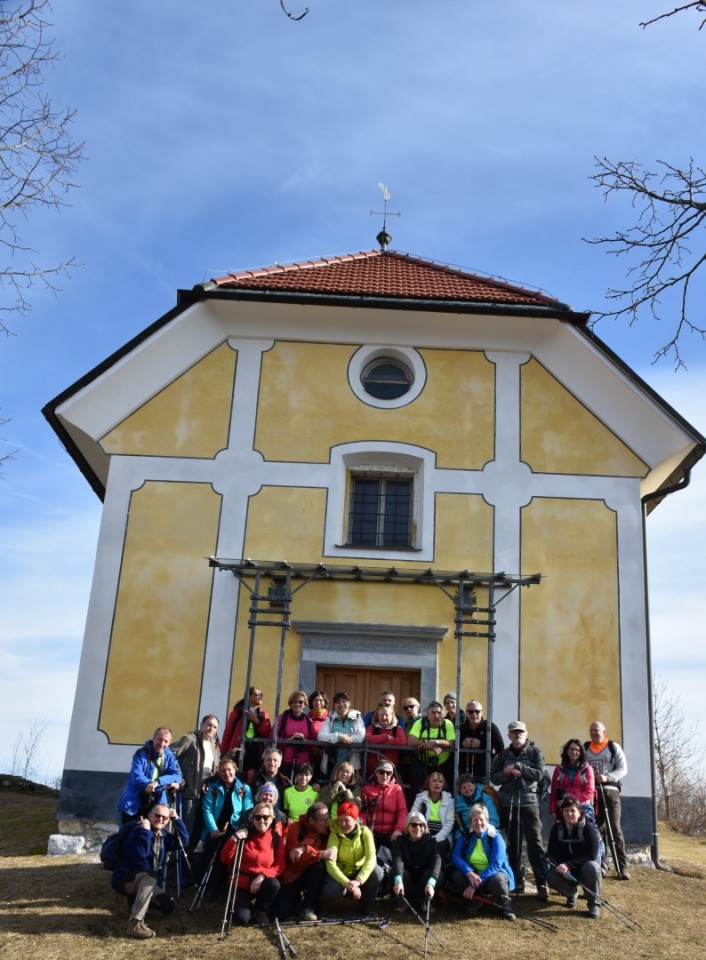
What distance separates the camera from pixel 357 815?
7961 mm

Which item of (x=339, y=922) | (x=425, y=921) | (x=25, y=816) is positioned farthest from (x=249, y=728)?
(x=25, y=816)

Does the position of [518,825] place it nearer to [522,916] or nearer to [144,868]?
[522,916]

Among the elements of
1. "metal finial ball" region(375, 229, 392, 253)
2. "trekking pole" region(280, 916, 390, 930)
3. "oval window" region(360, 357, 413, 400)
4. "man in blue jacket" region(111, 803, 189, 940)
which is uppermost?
"metal finial ball" region(375, 229, 392, 253)

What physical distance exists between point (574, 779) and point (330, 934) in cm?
272

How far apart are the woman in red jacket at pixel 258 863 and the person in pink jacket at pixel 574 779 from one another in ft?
8.20

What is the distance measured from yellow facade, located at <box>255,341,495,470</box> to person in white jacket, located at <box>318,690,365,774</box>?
3.70 m

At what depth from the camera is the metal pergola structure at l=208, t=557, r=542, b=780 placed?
35.1ft

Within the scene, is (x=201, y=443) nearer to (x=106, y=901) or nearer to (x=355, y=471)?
(x=355, y=471)

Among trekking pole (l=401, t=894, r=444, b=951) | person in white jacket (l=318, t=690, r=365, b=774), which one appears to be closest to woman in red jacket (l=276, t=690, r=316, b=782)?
person in white jacket (l=318, t=690, r=365, b=774)

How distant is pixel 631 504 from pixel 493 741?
367 cm

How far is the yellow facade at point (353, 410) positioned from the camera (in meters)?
12.3

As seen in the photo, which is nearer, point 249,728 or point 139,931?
point 139,931

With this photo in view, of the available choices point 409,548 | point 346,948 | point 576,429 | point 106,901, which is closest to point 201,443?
point 409,548

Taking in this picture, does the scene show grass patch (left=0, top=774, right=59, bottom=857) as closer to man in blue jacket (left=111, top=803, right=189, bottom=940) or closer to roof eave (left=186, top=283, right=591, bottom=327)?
man in blue jacket (left=111, top=803, right=189, bottom=940)
